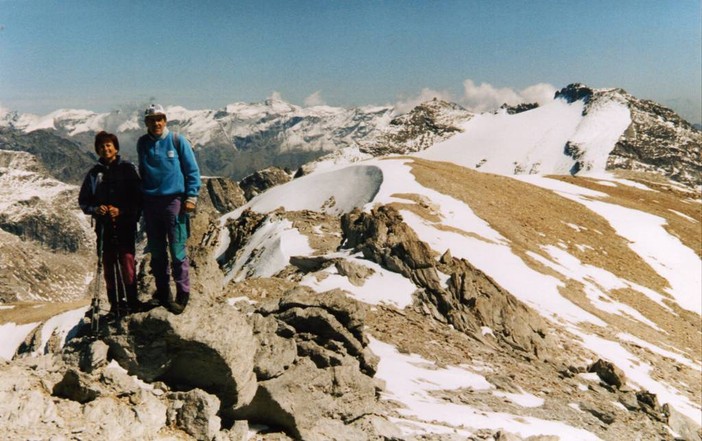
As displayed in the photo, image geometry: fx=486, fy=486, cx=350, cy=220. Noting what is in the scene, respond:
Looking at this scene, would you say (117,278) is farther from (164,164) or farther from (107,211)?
(164,164)

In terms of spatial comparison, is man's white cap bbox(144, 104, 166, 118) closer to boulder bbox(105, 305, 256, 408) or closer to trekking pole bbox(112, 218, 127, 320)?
trekking pole bbox(112, 218, 127, 320)

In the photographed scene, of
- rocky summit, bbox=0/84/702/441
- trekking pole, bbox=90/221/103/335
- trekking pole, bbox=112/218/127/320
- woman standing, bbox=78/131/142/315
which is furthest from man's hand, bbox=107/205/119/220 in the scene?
rocky summit, bbox=0/84/702/441

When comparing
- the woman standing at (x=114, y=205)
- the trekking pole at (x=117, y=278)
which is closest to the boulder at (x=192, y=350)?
the trekking pole at (x=117, y=278)

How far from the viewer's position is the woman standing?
9922mm

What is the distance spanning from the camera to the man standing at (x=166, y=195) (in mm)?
9805

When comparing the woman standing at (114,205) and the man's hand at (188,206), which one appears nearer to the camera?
the woman standing at (114,205)

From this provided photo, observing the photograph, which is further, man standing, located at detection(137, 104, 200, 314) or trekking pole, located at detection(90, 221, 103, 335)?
trekking pole, located at detection(90, 221, 103, 335)

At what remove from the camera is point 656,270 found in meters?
49.2

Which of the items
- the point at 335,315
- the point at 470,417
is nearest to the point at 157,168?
the point at 335,315

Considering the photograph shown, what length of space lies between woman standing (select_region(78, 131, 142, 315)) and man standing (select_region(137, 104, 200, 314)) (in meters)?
0.34

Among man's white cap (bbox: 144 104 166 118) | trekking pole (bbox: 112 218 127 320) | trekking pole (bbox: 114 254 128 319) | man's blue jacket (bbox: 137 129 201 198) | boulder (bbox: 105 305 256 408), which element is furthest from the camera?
trekking pole (bbox: 114 254 128 319)

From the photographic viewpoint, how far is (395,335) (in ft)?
71.5

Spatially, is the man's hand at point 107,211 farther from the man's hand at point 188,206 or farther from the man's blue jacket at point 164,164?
the man's hand at point 188,206

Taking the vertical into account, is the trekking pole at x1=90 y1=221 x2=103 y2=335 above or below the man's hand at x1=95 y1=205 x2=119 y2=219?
below
